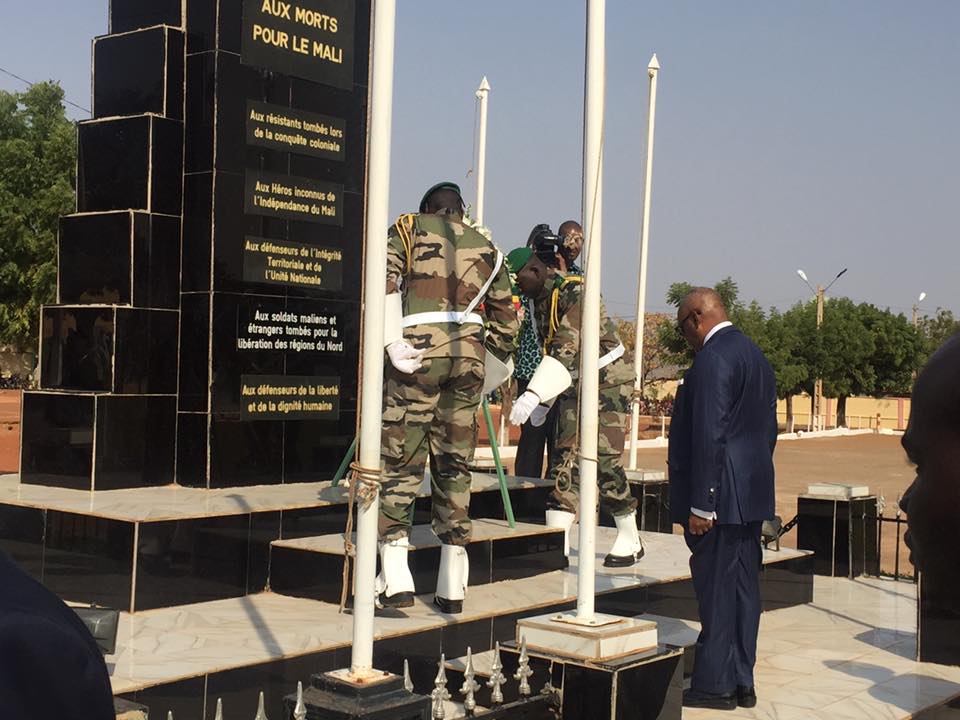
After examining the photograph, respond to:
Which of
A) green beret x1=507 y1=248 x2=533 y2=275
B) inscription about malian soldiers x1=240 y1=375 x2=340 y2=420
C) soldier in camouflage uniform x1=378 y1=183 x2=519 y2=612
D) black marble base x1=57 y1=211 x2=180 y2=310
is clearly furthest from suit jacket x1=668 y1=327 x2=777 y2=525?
black marble base x1=57 y1=211 x2=180 y2=310

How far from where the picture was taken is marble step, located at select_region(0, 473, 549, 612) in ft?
21.6

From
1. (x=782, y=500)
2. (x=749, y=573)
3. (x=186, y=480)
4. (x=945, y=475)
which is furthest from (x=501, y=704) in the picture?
(x=782, y=500)

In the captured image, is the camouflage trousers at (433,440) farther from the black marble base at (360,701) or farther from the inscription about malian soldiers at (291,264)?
the inscription about malian soldiers at (291,264)

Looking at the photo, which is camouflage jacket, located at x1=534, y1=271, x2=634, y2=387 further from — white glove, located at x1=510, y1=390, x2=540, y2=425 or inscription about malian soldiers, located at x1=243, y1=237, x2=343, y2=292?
inscription about malian soldiers, located at x1=243, y1=237, x2=343, y2=292

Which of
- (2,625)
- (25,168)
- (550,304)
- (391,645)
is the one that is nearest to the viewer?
(2,625)

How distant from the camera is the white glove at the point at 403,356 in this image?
251 inches

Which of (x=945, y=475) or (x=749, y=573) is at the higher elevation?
(x=945, y=475)

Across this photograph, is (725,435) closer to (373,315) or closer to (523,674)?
(523,674)

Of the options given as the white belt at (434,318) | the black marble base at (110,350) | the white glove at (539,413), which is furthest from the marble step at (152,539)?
the white belt at (434,318)

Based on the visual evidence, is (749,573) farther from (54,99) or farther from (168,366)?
(54,99)

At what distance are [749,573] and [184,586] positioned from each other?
301 centimetres

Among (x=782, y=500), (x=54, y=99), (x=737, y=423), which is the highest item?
(x=54, y=99)

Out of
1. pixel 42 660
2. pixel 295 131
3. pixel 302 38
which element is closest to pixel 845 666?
pixel 295 131

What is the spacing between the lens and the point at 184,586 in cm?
673
